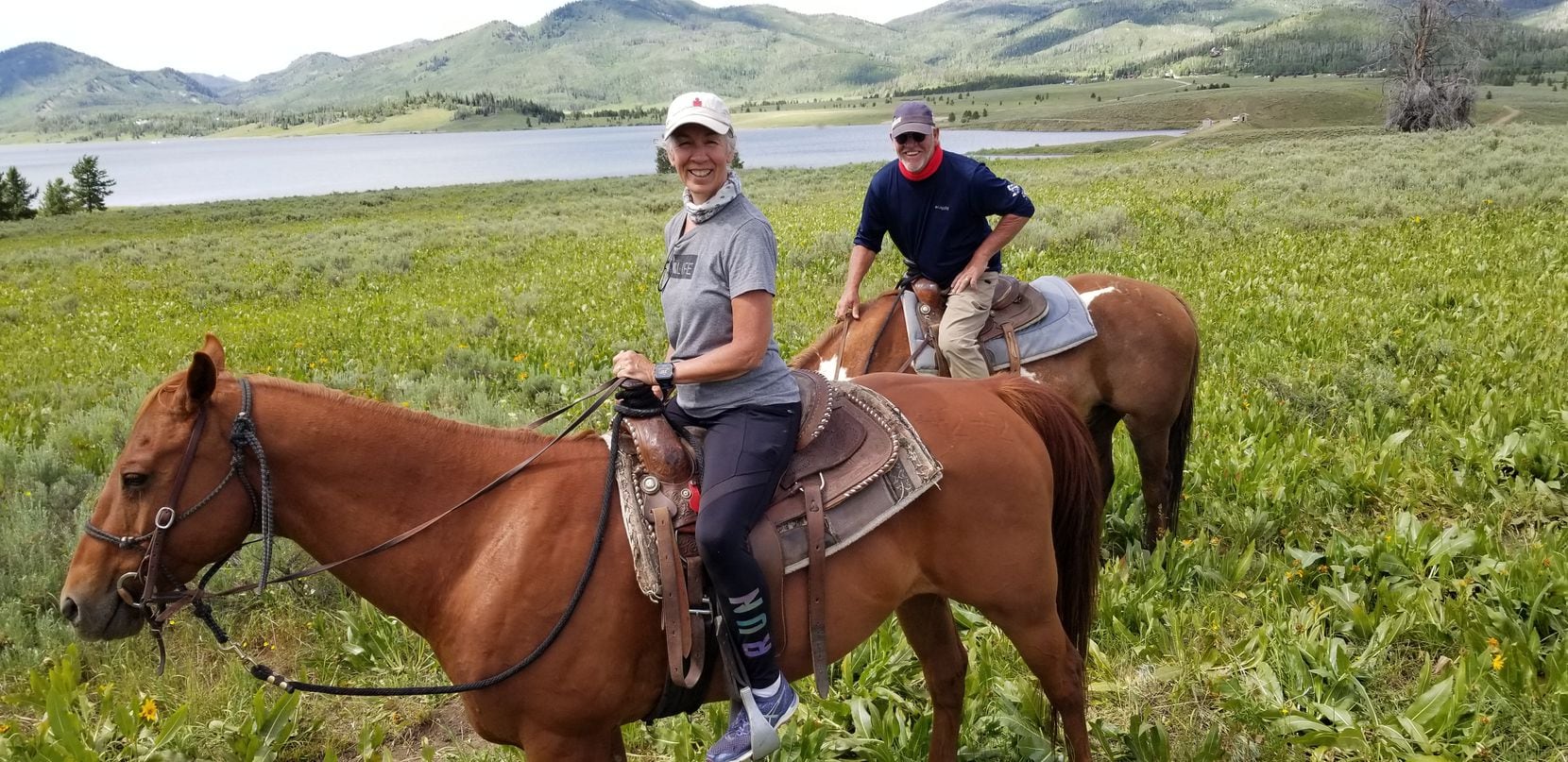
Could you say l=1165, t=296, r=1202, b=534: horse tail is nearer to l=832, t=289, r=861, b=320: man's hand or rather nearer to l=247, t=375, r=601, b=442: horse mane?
l=832, t=289, r=861, b=320: man's hand

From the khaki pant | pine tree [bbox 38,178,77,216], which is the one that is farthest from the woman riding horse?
pine tree [bbox 38,178,77,216]

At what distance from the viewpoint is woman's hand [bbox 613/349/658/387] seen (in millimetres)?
3145

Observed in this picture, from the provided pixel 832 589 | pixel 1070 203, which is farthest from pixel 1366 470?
pixel 1070 203

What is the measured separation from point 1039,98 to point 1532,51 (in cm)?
9527

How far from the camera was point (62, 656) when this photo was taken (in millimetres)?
5246

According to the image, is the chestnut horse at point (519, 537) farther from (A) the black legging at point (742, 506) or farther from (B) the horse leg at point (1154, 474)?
(B) the horse leg at point (1154, 474)

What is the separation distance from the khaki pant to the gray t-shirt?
2.89 metres

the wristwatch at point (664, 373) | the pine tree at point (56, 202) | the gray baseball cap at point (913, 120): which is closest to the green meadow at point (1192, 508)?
the wristwatch at point (664, 373)

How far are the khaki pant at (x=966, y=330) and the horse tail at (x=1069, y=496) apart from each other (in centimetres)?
190

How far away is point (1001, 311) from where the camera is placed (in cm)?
636

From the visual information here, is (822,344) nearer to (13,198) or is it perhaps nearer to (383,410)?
(383,410)

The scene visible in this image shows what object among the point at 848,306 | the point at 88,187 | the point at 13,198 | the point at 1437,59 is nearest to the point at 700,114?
the point at 848,306

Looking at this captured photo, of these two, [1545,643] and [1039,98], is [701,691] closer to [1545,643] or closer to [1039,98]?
[1545,643]

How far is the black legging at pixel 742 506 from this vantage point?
3199mm
